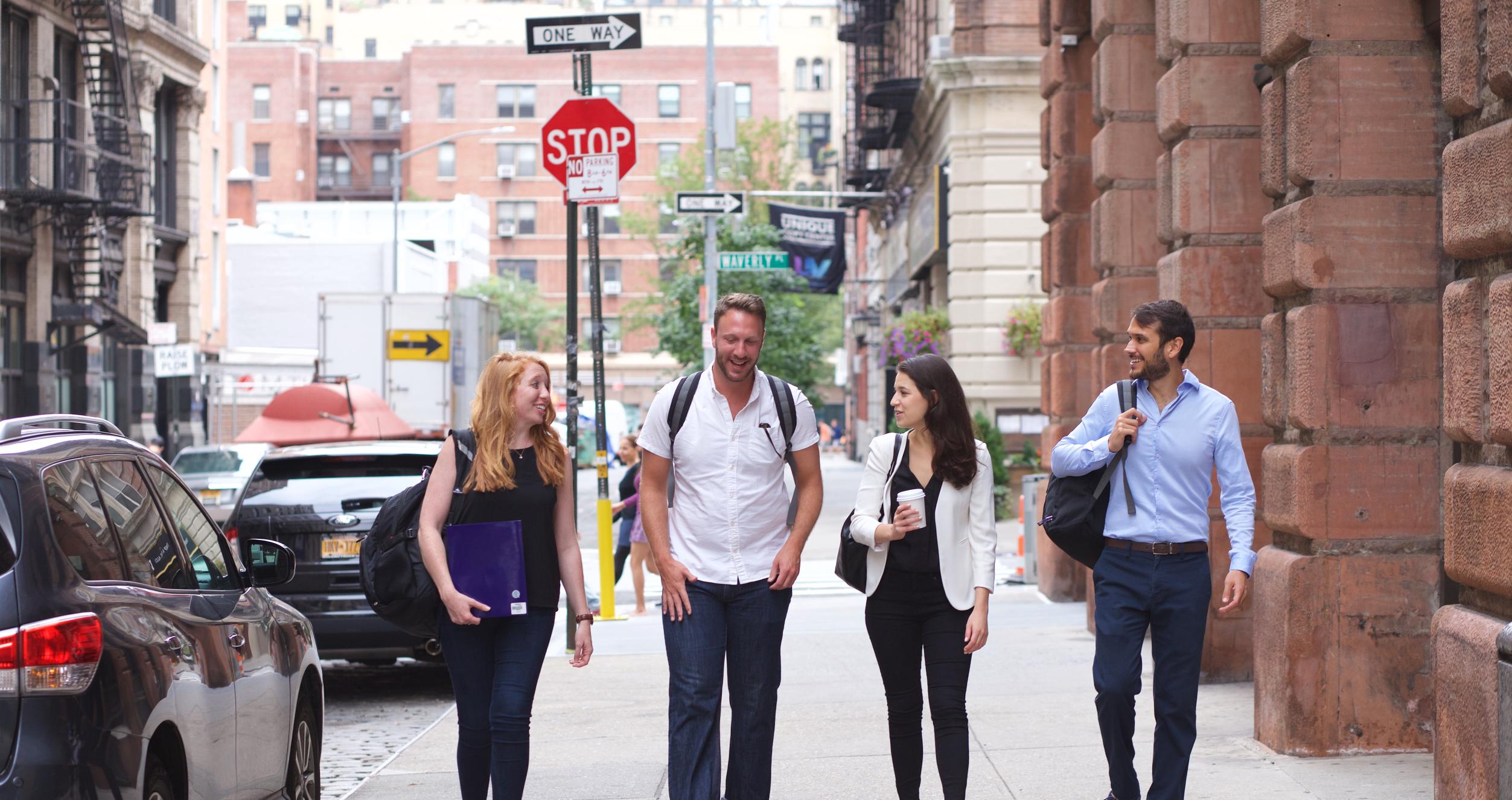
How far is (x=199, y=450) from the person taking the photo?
1103 inches

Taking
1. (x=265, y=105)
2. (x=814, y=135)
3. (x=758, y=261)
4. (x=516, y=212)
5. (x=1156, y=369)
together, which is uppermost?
(x=265, y=105)

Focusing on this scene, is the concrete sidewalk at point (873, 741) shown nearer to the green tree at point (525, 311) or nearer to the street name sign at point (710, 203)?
the street name sign at point (710, 203)

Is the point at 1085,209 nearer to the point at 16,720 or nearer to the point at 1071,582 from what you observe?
the point at 1071,582

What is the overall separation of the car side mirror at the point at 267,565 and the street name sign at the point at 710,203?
1502 cm

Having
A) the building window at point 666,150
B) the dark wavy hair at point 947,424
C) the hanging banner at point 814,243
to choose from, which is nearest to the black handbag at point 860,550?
the dark wavy hair at point 947,424

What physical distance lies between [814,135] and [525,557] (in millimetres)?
107587

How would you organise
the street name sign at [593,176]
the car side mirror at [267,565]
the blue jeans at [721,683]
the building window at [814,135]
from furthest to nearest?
the building window at [814,135], the street name sign at [593,176], the car side mirror at [267,565], the blue jeans at [721,683]

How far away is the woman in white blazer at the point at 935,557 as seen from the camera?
21.1ft

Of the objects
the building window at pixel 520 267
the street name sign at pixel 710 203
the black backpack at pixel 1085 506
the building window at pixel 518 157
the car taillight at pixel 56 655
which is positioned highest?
the building window at pixel 518 157

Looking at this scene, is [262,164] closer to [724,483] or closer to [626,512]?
[626,512]

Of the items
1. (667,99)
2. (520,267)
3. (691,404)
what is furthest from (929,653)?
(667,99)

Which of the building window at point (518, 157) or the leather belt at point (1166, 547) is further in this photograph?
the building window at point (518, 157)

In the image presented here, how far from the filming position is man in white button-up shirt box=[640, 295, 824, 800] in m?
6.19

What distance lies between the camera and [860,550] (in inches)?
259
